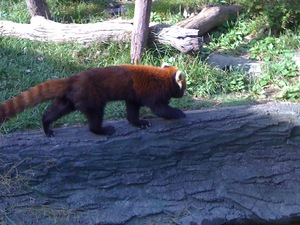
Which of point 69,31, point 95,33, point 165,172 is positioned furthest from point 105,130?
point 69,31

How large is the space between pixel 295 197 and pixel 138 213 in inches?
65.0

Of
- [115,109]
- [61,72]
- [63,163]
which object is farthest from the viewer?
[61,72]

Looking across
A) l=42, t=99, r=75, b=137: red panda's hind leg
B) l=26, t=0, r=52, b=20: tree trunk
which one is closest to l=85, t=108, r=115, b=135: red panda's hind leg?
l=42, t=99, r=75, b=137: red panda's hind leg

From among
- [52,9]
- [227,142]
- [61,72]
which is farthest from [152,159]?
[52,9]

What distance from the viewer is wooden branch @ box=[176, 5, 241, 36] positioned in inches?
327

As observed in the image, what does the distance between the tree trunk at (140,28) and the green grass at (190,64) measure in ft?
0.40

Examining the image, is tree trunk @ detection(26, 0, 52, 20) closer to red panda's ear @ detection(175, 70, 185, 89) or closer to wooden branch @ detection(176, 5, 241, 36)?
wooden branch @ detection(176, 5, 241, 36)

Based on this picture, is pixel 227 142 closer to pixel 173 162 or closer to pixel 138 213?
pixel 173 162

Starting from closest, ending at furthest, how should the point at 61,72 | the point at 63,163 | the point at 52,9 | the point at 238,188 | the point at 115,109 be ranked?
the point at 63,163 < the point at 238,188 < the point at 115,109 < the point at 61,72 < the point at 52,9

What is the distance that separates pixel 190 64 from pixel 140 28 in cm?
83

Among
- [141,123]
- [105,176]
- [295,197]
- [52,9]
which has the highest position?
[52,9]

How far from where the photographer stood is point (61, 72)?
24.2 feet

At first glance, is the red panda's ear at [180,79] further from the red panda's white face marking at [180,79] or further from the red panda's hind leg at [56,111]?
the red panda's hind leg at [56,111]

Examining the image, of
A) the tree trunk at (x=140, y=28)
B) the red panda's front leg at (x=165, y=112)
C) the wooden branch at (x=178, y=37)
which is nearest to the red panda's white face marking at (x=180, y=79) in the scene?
the red panda's front leg at (x=165, y=112)
